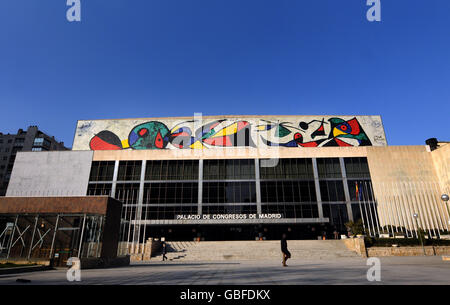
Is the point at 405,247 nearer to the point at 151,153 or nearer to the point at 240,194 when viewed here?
the point at 240,194

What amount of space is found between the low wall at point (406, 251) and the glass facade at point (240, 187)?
16.9m

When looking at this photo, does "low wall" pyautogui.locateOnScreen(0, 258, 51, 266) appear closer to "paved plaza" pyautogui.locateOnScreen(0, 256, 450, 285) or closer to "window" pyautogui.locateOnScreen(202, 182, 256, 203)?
"paved plaza" pyautogui.locateOnScreen(0, 256, 450, 285)

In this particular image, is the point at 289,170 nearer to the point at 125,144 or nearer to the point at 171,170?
the point at 171,170

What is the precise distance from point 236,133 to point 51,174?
3952 centimetres

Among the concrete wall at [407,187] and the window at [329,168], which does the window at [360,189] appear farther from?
the window at [329,168]

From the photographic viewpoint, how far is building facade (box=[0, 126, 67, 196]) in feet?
307

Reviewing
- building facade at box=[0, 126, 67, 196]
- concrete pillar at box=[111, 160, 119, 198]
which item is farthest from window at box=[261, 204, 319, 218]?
building facade at box=[0, 126, 67, 196]

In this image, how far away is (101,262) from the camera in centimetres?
1809

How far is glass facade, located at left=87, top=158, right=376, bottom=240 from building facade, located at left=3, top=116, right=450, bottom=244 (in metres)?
0.19

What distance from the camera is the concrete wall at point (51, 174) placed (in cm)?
5100
